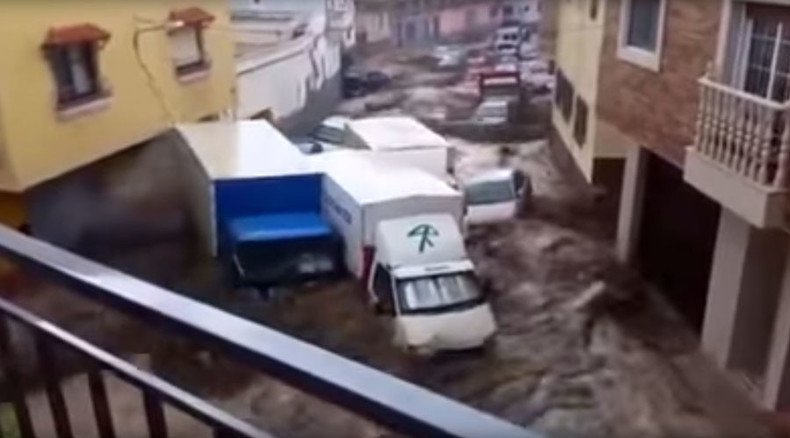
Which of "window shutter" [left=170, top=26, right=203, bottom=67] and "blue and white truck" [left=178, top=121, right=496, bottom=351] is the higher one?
"window shutter" [left=170, top=26, right=203, bottom=67]

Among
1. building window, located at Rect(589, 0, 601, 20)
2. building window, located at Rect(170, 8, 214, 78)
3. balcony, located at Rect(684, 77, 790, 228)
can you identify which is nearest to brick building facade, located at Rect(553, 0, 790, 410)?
balcony, located at Rect(684, 77, 790, 228)

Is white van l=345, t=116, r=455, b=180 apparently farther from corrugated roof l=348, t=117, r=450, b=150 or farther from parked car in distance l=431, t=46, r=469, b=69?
parked car in distance l=431, t=46, r=469, b=69

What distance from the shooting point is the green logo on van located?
5.68 metres

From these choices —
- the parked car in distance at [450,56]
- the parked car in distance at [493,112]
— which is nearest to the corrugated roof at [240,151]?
the parked car in distance at [493,112]

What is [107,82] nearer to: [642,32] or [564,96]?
[642,32]

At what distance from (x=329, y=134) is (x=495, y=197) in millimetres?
2826

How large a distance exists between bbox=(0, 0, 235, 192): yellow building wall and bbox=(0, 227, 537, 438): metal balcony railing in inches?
169

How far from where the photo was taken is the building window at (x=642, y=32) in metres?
5.27

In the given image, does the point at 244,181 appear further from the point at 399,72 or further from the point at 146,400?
the point at 399,72

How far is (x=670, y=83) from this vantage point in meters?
5.09

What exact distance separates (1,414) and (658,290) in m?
5.60

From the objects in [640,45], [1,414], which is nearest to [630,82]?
[640,45]

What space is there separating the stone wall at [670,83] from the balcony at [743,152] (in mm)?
336

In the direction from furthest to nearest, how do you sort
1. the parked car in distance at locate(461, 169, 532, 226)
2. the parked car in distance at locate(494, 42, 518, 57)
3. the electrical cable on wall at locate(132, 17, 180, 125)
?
the parked car in distance at locate(494, 42, 518, 57)
the parked car in distance at locate(461, 169, 532, 226)
the electrical cable on wall at locate(132, 17, 180, 125)
